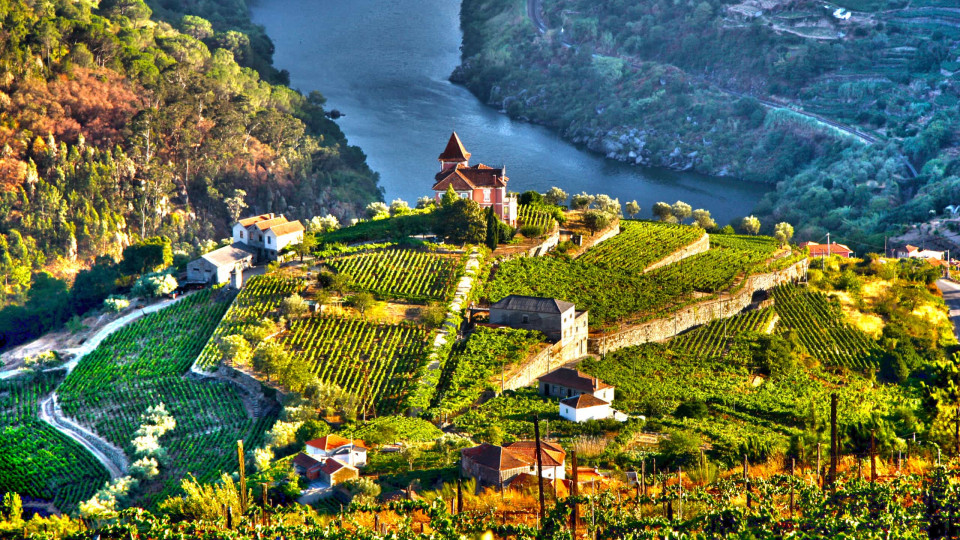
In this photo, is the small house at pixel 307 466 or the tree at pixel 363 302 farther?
the tree at pixel 363 302

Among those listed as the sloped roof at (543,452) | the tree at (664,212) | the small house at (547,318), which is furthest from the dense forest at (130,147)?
the sloped roof at (543,452)

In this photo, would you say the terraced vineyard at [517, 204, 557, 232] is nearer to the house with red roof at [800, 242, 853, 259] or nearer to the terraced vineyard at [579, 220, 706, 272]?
the terraced vineyard at [579, 220, 706, 272]

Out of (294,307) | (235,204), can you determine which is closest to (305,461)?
(294,307)

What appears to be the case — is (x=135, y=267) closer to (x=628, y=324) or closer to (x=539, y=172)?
(x=628, y=324)

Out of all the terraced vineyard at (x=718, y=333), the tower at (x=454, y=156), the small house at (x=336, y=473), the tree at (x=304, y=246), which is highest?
the tower at (x=454, y=156)

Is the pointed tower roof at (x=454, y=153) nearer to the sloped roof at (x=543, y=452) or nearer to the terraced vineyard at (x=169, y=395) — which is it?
the terraced vineyard at (x=169, y=395)

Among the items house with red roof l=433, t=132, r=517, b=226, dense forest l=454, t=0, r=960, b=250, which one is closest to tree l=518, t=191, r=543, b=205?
house with red roof l=433, t=132, r=517, b=226

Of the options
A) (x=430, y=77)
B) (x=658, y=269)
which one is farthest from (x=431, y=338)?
(x=430, y=77)

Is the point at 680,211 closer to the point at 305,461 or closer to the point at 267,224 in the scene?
the point at 267,224
